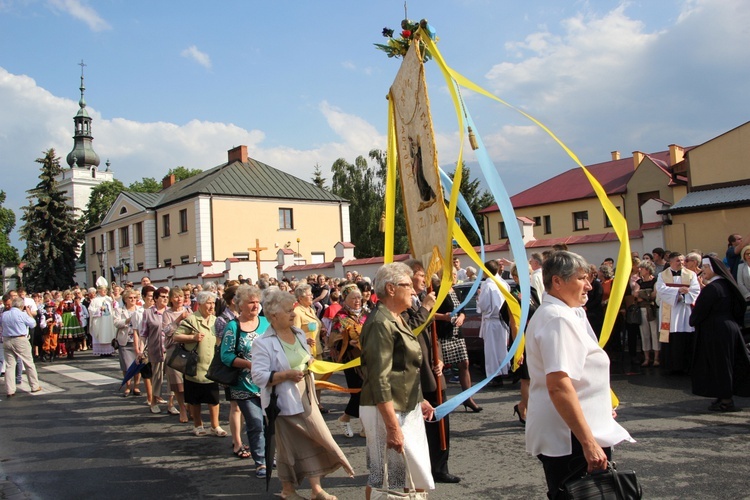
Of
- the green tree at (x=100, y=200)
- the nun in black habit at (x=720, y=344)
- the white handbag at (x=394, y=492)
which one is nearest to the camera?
the white handbag at (x=394, y=492)

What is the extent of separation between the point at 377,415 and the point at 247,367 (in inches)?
86.0

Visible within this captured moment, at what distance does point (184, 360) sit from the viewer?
748 centimetres

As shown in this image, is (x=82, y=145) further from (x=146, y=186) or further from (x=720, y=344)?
(x=720, y=344)

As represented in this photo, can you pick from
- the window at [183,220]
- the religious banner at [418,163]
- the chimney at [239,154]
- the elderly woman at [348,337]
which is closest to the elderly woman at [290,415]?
the religious banner at [418,163]

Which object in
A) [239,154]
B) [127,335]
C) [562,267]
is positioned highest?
[239,154]

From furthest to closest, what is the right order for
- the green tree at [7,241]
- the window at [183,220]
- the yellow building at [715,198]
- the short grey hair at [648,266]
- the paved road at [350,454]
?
1. the green tree at [7,241]
2. the window at [183,220]
3. the yellow building at [715,198]
4. the short grey hair at [648,266]
5. the paved road at [350,454]

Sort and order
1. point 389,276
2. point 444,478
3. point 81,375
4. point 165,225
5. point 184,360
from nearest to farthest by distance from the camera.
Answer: point 389,276
point 444,478
point 184,360
point 81,375
point 165,225

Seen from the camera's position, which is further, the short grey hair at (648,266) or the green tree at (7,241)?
the green tree at (7,241)

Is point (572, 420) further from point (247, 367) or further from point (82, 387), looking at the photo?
point (82, 387)

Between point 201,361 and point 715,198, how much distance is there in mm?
18936

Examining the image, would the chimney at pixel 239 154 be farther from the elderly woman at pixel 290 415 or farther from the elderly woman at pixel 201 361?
the elderly woman at pixel 290 415

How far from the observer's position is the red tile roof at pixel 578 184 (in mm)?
39906

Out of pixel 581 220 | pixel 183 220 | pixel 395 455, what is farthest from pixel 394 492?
pixel 183 220

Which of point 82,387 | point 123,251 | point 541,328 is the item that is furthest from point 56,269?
point 541,328
